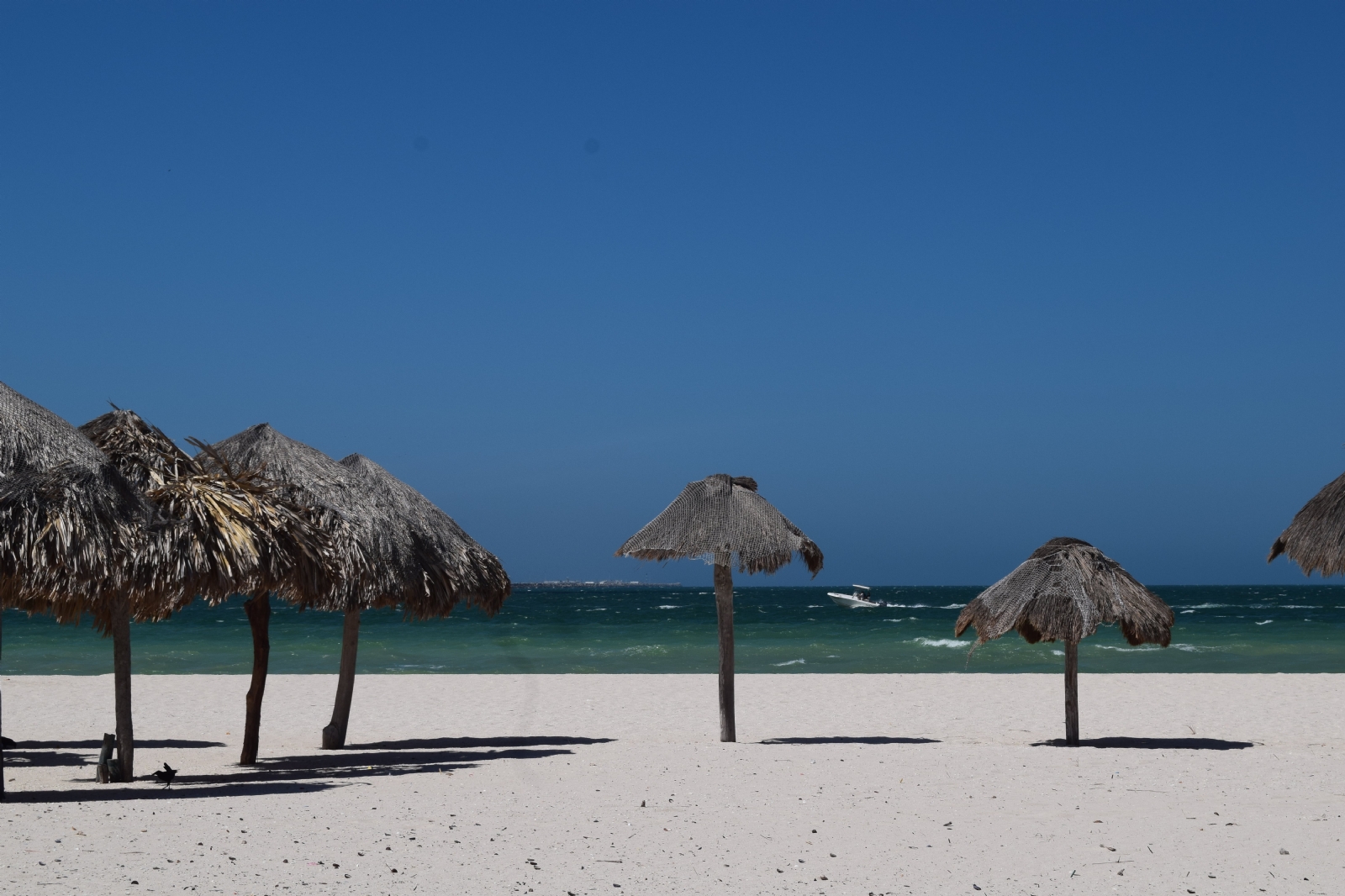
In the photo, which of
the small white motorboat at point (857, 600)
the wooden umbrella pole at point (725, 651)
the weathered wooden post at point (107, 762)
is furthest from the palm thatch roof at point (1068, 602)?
the small white motorboat at point (857, 600)

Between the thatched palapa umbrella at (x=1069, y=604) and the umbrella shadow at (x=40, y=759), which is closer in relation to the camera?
the umbrella shadow at (x=40, y=759)

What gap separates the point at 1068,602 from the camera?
11.4 m

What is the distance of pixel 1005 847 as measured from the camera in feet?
23.2

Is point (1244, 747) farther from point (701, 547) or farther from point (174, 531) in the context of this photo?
point (174, 531)

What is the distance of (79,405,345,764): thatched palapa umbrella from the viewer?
8844 millimetres

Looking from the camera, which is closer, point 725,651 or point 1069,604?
point 1069,604

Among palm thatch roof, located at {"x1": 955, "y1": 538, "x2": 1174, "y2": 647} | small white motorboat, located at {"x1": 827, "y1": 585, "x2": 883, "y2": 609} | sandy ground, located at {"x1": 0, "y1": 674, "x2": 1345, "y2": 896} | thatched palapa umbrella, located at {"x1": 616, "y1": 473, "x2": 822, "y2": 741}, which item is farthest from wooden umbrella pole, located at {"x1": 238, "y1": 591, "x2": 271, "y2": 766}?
small white motorboat, located at {"x1": 827, "y1": 585, "x2": 883, "y2": 609}

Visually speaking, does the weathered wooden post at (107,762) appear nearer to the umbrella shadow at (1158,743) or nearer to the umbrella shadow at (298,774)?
the umbrella shadow at (298,774)

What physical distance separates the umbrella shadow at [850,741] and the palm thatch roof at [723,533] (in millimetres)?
1992

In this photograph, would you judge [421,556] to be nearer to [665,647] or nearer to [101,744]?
[101,744]

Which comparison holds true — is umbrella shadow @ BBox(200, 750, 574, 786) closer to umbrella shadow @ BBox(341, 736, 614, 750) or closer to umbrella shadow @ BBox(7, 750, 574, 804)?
umbrella shadow @ BBox(7, 750, 574, 804)

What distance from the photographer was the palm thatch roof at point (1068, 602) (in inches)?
448

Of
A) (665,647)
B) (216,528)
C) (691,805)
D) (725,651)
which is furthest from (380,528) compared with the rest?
(665,647)

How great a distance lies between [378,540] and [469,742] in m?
2.95
